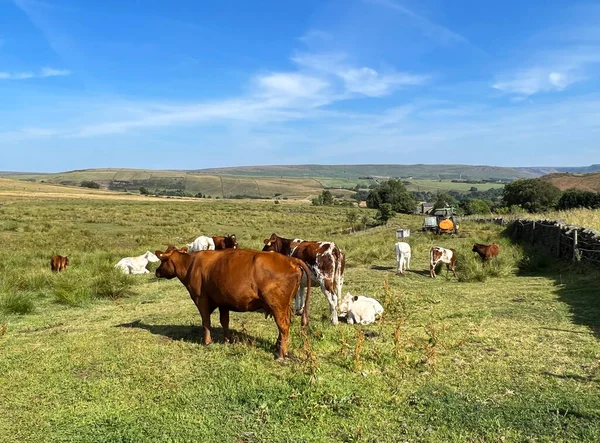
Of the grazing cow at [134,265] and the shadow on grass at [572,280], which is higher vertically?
the shadow on grass at [572,280]

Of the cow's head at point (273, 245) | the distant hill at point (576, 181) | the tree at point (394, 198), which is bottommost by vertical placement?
the tree at point (394, 198)

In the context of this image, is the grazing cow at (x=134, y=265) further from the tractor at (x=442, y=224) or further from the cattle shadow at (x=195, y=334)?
the tractor at (x=442, y=224)

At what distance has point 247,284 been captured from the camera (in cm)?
730

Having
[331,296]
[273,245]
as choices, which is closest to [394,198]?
[273,245]

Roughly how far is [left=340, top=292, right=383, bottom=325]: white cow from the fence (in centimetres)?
808

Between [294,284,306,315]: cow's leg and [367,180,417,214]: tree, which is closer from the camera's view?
[294,284,306,315]: cow's leg

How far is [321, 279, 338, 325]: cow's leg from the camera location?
9.29 m

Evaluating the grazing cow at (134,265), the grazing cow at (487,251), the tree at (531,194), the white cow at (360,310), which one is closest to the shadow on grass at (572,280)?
the grazing cow at (487,251)

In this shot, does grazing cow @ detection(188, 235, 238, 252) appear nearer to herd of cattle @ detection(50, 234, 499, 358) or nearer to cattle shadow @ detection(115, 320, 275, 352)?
herd of cattle @ detection(50, 234, 499, 358)

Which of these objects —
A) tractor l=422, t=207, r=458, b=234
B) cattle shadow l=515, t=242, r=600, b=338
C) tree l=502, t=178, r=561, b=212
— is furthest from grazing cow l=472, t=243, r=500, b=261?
tree l=502, t=178, r=561, b=212

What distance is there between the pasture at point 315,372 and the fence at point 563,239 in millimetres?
2260

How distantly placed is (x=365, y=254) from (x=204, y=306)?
1421 centimetres

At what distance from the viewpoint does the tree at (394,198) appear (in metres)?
90.4

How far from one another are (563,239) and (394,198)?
76.8 metres
